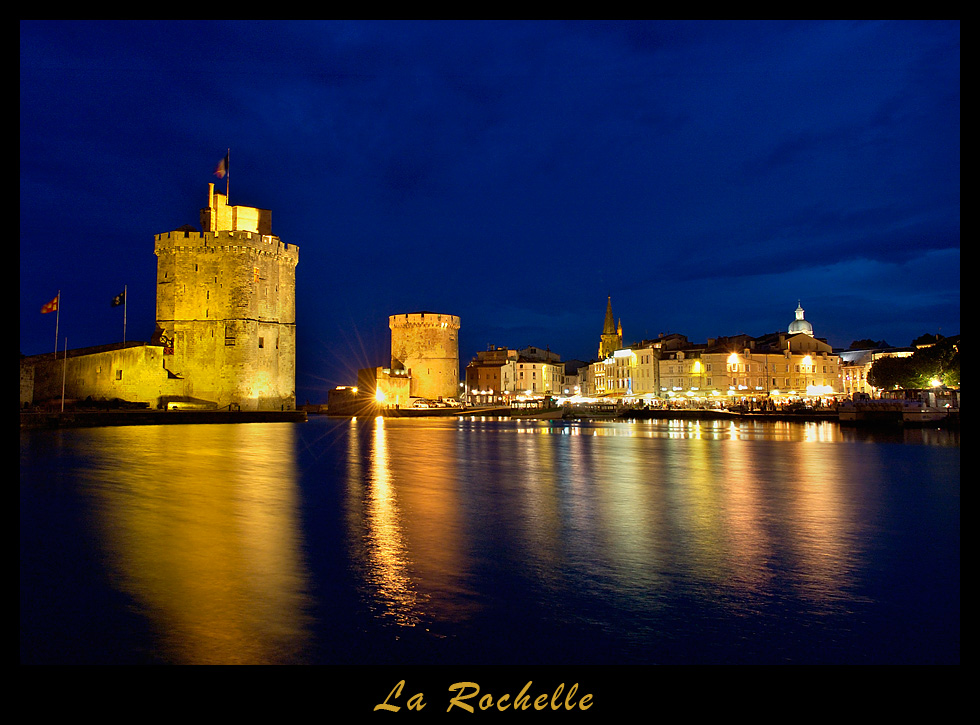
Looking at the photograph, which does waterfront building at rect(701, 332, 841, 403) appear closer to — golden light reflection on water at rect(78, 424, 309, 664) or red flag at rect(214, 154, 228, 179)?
red flag at rect(214, 154, 228, 179)

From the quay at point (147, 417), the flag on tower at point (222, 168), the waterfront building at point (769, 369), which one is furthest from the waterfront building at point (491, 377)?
the flag on tower at point (222, 168)

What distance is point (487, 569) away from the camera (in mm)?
5219

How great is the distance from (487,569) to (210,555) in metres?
2.39

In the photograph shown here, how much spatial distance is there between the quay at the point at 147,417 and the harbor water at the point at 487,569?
1401cm

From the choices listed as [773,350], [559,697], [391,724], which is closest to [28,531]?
[391,724]

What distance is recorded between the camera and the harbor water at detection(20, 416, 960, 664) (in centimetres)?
369

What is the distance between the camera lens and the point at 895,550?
5.96 m

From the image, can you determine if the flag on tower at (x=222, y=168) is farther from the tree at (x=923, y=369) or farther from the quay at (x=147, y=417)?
the tree at (x=923, y=369)

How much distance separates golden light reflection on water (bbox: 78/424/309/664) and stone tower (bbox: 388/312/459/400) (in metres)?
40.0

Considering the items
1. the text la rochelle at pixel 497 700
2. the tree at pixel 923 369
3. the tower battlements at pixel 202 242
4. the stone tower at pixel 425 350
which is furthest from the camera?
the stone tower at pixel 425 350

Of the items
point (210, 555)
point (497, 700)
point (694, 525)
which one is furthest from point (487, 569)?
point (694, 525)

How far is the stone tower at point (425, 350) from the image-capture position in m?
52.4

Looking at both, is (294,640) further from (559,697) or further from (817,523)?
(817,523)

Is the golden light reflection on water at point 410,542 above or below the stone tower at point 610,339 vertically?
below
